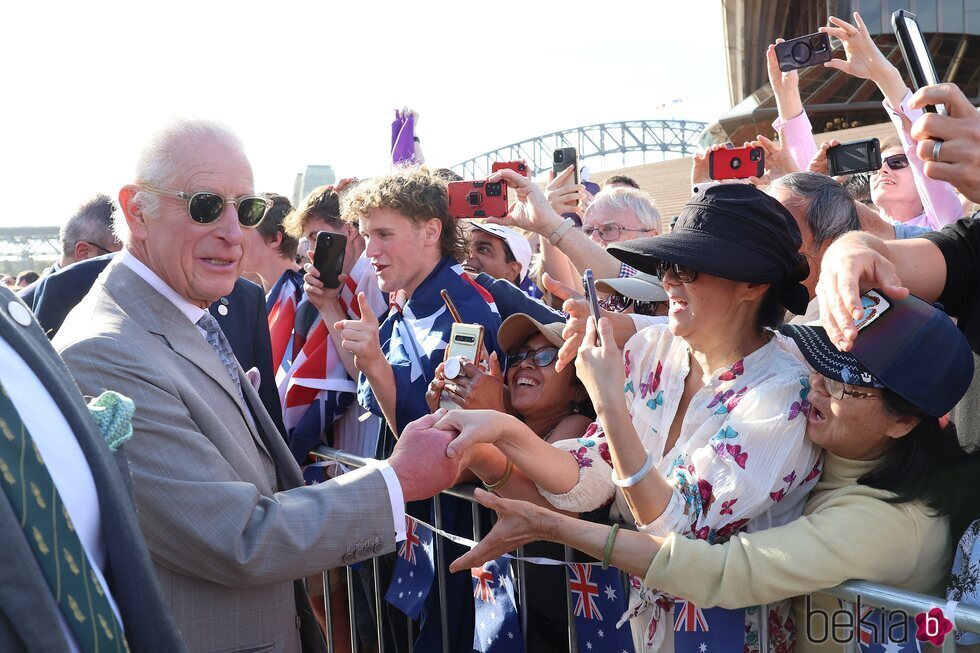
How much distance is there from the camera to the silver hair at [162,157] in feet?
7.47

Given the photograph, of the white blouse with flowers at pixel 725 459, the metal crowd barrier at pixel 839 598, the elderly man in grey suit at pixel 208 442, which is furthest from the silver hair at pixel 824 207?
the elderly man in grey suit at pixel 208 442

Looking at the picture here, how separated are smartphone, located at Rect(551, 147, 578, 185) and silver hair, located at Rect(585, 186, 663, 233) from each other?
29cm

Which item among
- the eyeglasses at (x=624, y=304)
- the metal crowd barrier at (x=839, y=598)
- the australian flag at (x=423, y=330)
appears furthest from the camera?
the eyeglasses at (x=624, y=304)

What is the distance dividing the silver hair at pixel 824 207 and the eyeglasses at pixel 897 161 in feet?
7.50

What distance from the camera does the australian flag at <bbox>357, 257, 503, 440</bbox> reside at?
3221mm

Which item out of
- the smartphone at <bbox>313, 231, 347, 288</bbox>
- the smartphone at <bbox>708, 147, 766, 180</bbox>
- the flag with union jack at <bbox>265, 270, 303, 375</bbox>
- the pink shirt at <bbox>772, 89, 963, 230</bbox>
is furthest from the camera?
the flag with union jack at <bbox>265, 270, 303, 375</bbox>

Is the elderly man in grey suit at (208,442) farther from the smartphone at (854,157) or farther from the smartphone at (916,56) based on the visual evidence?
the smartphone at (854,157)

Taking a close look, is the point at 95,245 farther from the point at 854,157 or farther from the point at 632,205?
the point at 854,157

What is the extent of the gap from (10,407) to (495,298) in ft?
8.92

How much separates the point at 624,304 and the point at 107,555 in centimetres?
280

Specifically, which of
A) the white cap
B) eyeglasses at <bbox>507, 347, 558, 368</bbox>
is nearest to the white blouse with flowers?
eyeglasses at <bbox>507, 347, 558, 368</bbox>

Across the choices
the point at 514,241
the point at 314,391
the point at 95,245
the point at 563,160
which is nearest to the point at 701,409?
the point at 314,391

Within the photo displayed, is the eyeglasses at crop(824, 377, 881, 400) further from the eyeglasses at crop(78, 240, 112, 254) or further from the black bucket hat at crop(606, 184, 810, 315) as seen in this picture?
the eyeglasses at crop(78, 240, 112, 254)

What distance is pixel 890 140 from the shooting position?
5.37 meters
